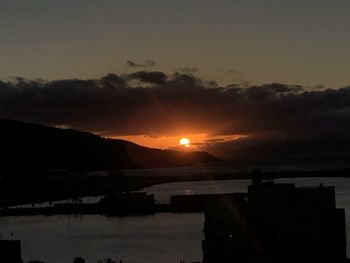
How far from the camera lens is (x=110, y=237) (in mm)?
32812

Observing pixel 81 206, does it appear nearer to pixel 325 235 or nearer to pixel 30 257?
pixel 30 257

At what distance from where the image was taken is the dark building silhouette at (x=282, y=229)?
13086mm

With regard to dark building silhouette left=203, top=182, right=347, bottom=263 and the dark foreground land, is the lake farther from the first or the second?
the dark foreground land

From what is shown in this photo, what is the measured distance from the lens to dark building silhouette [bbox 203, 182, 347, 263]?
13.1 m

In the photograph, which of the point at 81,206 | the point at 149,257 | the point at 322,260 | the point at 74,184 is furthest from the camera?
the point at 74,184

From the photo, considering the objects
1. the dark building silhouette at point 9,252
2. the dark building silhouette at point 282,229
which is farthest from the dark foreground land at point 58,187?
the dark building silhouette at point 282,229

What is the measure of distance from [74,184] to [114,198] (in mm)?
25883

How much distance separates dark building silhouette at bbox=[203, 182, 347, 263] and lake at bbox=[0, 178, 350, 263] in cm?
1027

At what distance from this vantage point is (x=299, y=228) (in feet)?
43.0

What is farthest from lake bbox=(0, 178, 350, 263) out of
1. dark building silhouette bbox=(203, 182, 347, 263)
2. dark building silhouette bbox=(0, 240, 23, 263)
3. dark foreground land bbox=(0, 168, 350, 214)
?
dark foreground land bbox=(0, 168, 350, 214)

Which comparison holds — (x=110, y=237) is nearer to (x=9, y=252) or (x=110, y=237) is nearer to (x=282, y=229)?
(x=9, y=252)

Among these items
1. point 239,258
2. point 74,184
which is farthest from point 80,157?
point 239,258

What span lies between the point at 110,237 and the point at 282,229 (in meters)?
20.5

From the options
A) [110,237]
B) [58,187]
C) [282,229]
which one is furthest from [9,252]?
[58,187]
